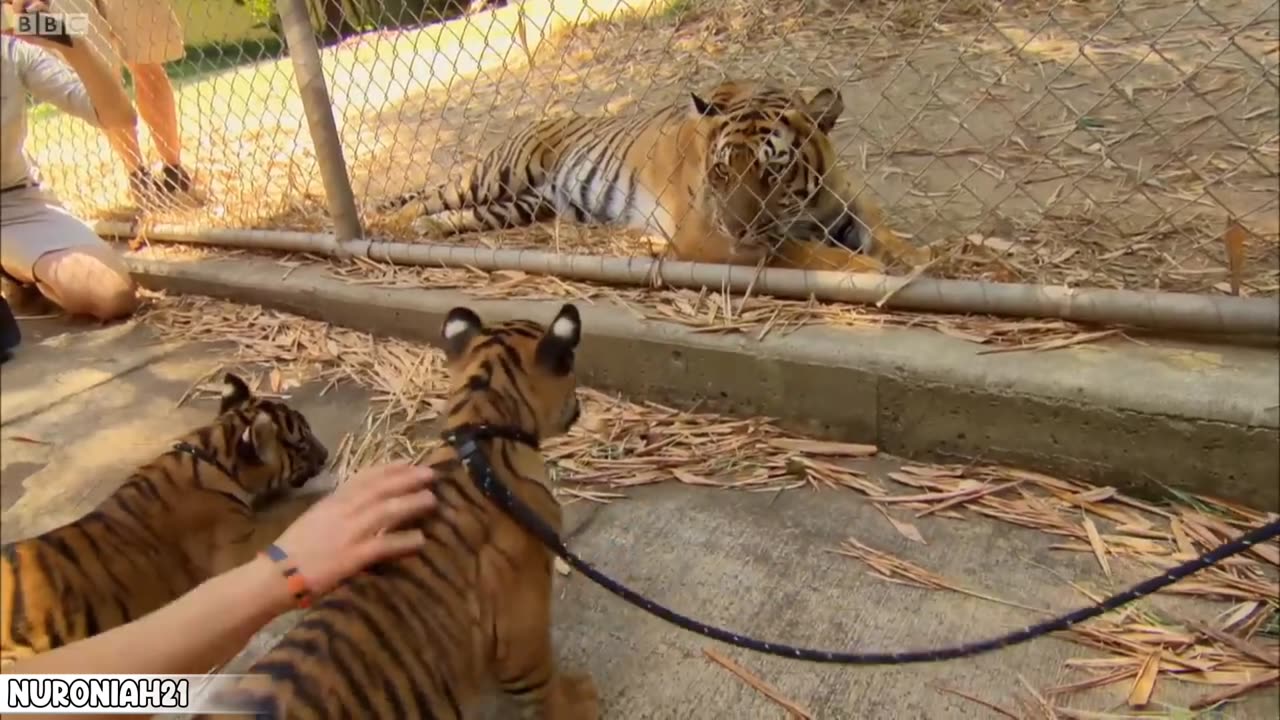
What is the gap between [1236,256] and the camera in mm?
2430

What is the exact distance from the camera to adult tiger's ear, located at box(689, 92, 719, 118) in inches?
139

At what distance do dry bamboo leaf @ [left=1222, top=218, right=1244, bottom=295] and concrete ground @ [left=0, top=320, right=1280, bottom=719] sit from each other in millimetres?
867

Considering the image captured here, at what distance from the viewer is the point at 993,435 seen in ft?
7.91

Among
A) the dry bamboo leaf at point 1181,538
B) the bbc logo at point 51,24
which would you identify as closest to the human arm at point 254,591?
the bbc logo at point 51,24

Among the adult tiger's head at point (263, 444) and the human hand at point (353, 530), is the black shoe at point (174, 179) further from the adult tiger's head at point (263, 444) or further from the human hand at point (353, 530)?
the human hand at point (353, 530)

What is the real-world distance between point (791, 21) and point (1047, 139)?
1779 millimetres

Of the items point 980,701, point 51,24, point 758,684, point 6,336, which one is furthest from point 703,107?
point 6,336

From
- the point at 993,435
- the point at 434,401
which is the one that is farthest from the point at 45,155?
the point at 993,435

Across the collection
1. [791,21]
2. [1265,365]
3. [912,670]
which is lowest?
[912,670]

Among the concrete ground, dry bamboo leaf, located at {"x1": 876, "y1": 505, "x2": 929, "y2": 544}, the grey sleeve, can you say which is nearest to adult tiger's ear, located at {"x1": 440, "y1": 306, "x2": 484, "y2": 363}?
the concrete ground

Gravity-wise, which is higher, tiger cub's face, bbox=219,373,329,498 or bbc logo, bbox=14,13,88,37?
bbc logo, bbox=14,13,88,37

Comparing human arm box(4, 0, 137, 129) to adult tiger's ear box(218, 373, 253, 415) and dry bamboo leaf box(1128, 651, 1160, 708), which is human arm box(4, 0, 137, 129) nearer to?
adult tiger's ear box(218, 373, 253, 415)

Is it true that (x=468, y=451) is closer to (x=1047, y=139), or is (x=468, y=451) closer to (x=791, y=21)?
(x=1047, y=139)

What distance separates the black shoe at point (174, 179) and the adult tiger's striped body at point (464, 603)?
3.60 metres
